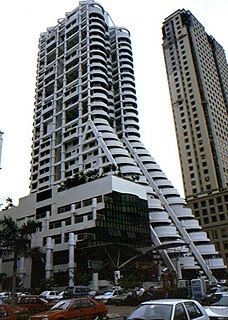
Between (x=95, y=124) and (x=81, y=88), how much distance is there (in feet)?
42.2

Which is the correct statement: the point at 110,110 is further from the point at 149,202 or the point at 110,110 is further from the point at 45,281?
the point at 45,281

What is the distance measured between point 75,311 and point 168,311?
24.8 feet

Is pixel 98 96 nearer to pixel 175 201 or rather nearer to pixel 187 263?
pixel 175 201

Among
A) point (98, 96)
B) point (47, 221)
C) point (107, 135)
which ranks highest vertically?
point (98, 96)

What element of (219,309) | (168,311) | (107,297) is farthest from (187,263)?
(168,311)

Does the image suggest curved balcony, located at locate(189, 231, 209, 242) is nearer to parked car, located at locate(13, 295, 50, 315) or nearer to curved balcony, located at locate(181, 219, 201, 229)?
curved balcony, located at locate(181, 219, 201, 229)

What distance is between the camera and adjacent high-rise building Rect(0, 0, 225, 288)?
54844 millimetres

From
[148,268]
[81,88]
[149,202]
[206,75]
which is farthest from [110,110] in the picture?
[148,268]

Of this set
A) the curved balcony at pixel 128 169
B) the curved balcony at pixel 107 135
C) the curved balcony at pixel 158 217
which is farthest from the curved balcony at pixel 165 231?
the curved balcony at pixel 107 135

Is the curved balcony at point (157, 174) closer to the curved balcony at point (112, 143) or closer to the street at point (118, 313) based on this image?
the curved balcony at point (112, 143)

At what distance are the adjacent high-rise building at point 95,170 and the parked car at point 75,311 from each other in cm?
2983

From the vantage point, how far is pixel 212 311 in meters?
13.1

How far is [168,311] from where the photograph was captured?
27.5ft

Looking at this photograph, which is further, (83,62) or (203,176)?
(203,176)
